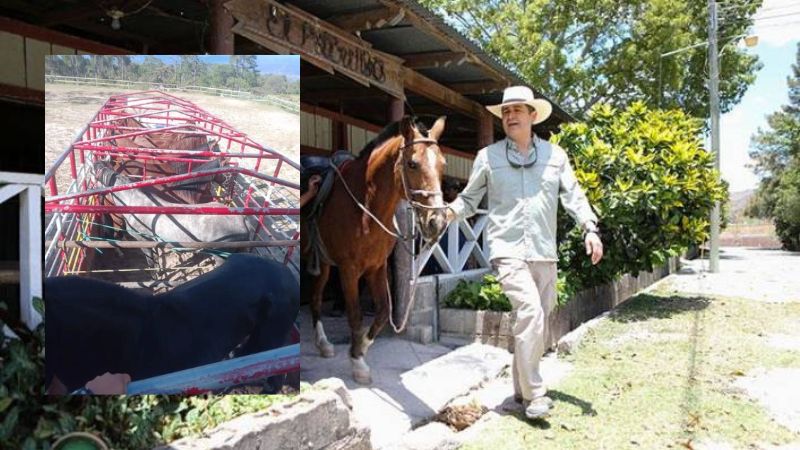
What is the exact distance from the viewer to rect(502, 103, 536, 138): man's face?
4801 mm

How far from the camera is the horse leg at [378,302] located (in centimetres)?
519

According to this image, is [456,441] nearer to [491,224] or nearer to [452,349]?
[491,224]

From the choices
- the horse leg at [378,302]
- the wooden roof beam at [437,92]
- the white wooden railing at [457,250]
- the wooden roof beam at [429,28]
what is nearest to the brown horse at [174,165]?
the horse leg at [378,302]

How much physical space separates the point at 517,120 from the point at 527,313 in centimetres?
139

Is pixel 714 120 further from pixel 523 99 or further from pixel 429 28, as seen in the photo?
pixel 523 99

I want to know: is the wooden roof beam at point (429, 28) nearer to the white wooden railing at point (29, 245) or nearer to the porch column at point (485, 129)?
the porch column at point (485, 129)

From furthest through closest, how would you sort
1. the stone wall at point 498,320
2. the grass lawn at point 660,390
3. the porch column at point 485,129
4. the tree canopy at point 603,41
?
the tree canopy at point 603,41, the porch column at point 485,129, the stone wall at point 498,320, the grass lawn at point 660,390

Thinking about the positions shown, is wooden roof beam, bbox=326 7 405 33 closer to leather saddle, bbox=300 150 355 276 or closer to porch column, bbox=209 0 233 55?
leather saddle, bbox=300 150 355 276

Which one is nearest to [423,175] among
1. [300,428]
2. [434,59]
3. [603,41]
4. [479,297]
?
[300,428]

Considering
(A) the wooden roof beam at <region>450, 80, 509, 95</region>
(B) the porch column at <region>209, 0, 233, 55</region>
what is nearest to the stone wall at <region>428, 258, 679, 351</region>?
(A) the wooden roof beam at <region>450, 80, 509, 95</region>

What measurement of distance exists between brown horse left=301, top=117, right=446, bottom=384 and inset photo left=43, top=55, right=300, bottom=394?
57.5 inches

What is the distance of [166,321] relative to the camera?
2.97 meters

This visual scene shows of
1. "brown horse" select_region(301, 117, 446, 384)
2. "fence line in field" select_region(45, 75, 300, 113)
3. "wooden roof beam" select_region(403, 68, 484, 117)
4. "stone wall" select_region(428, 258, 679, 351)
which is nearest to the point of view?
"fence line in field" select_region(45, 75, 300, 113)

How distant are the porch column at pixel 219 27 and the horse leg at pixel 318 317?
2070mm
